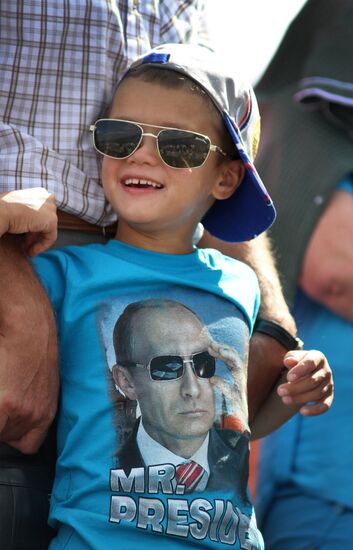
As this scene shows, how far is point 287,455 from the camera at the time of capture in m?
4.21

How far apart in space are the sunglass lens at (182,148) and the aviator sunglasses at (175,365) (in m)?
0.42

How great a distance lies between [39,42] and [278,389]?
3.11 ft

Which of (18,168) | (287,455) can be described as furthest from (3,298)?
(287,455)

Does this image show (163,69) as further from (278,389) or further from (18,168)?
(278,389)

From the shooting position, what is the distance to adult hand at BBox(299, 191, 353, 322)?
4336mm

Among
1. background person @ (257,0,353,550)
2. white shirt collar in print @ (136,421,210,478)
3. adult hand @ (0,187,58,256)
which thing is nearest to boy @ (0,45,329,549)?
white shirt collar in print @ (136,421,210,478)

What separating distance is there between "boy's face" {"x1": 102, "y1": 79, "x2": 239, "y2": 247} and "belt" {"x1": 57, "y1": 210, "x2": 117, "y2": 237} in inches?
4.9

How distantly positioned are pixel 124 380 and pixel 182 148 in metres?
0.53

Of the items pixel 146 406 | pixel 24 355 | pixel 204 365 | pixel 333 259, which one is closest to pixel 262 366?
pixel 204 365

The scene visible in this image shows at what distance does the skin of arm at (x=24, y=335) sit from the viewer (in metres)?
2.30

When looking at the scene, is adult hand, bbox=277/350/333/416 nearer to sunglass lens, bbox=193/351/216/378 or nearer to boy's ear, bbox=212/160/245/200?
sunglass lens, bbox=193/351/216/378

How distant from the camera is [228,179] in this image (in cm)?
279

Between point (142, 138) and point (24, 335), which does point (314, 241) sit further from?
point (24, 335)

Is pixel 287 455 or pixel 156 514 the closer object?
pixel 156 514
